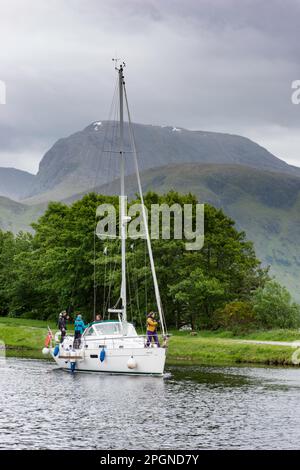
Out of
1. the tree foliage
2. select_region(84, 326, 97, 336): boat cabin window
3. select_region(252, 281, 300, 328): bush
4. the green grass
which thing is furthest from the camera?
the tree foliage

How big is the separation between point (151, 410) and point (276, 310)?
40.8 meters

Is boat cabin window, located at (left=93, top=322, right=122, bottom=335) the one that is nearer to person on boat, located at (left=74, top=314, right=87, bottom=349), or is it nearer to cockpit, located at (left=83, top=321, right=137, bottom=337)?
cockpit, located at (left=83, top=321, right=137, bottom=337)

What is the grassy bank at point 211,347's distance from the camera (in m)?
65.0

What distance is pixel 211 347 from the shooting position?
233 feet

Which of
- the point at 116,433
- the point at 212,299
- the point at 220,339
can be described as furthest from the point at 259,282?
the point at 116,433

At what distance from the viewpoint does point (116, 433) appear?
33.4m

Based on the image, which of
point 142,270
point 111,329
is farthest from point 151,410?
point 142,270

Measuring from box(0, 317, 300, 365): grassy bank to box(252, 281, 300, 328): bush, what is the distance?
279 centimetres

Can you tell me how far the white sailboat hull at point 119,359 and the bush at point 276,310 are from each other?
2524cm

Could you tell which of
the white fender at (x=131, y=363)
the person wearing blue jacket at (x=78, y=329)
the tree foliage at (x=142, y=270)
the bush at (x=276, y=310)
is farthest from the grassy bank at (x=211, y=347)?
the white fender at (x=131, y=363)

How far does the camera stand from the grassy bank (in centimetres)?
6500

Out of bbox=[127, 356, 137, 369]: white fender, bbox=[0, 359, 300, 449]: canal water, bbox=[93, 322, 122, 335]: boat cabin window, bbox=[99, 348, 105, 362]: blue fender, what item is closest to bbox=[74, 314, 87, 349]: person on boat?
bbox=[93, 322, 122, 335]: boat cabin window

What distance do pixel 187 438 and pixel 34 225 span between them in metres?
91.3
